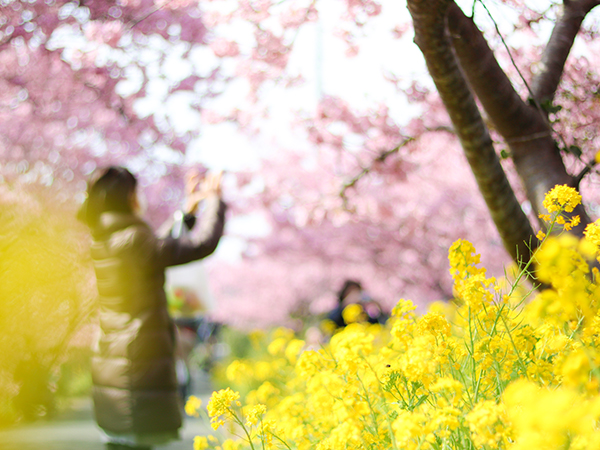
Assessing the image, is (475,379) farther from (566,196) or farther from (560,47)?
(560,47)

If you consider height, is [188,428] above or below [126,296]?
below

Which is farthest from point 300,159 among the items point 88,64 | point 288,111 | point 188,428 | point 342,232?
point 188,428

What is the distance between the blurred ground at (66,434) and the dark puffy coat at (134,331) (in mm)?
1898

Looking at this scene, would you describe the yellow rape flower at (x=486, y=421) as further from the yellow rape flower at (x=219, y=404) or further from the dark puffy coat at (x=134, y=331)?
the dark puffy coat at (x=134, y=331)

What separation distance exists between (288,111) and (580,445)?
5324 mm

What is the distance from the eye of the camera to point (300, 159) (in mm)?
10414

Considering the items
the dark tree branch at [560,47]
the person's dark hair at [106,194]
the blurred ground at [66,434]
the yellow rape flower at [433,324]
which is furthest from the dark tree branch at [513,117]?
the blurred ground at [66,434]

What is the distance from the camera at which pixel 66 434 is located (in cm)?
541

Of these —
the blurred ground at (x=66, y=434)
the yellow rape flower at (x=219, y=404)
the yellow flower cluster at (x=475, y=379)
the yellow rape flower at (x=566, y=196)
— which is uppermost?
the yellow rape flower at (x=566, y=196)

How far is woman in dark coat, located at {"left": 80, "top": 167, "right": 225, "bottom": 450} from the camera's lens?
7.19ft

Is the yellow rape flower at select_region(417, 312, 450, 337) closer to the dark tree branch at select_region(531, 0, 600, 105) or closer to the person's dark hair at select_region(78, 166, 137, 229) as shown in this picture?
the person's dark hair at select_region(78, 166, 137, 229)

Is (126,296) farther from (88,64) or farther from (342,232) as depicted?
(342,232)

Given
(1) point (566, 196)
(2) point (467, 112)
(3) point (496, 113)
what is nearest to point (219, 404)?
(1) point (566, 196)

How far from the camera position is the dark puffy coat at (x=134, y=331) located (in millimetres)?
2191
